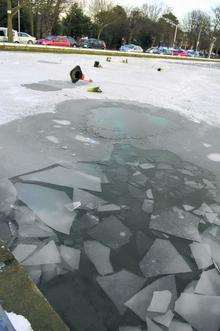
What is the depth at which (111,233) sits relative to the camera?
3957mm

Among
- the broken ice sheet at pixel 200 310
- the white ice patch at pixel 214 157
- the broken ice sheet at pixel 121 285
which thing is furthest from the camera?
the white ice patch at pixel 214 157

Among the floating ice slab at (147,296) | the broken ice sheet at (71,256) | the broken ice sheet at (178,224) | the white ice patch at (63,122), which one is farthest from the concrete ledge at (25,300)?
the white ice patch at (63,122)

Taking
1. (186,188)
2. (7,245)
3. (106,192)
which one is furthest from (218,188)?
(7,245)

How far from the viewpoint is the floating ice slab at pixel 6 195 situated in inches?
164

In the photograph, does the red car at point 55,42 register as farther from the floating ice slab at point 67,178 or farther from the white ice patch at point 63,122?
the floating ice slab at point 67,178

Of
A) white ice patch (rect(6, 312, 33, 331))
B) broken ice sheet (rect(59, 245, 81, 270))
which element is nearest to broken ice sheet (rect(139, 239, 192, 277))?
broken ice sheet (rect(59, 245, 81, 270))

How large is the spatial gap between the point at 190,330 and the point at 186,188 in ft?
8.21

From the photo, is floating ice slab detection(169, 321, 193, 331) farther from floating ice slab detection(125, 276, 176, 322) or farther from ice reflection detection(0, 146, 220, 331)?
floating ice slab detection(125, 276, 176, 322)

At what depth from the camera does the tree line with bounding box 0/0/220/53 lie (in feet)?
167

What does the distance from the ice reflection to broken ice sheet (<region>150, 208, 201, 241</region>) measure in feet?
0.04

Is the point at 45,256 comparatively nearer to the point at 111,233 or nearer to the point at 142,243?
the point at 111,233

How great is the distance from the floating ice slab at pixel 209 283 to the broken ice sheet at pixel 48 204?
1.39m

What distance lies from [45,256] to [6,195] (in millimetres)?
1221

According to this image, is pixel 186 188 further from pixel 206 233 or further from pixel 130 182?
pixel 206 233
